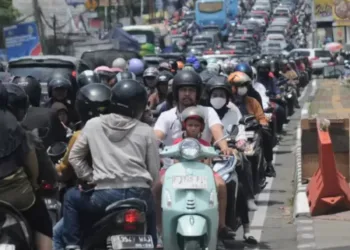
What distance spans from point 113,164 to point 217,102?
15.7ft

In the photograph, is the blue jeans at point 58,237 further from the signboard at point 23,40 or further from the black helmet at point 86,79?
the signboard at point 23,40

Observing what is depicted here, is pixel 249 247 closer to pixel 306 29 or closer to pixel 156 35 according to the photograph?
pixel 156 35

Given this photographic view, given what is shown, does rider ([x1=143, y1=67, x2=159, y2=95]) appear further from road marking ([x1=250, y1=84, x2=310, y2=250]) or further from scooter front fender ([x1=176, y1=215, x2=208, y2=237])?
scooter front fender ([x1=176, y1=215, x2=208, y2=237])

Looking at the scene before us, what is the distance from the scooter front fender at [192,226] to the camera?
8.91 meters

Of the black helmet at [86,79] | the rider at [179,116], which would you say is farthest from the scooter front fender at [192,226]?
the black helmet at [86,79]

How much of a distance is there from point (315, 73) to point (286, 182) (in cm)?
4890

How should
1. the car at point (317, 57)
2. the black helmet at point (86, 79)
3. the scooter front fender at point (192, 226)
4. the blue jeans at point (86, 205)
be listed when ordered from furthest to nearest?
1. the car at point (317, 57)
2. the black helmet at point (86, 79)
3. the scooter front fender at point (192, 226)
4. the blue jeans at point (86, 205)

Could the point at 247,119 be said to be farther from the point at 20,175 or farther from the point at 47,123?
the point at 20,175

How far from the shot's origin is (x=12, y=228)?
6.77 meters

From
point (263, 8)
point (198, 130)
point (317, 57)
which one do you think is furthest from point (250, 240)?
point (263, 8)

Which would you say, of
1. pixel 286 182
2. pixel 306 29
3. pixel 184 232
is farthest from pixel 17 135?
pixel 306 29

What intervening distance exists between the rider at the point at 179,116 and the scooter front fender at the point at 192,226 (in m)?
→ 1.75

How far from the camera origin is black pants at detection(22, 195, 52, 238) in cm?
700

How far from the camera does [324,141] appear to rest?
518 inches
